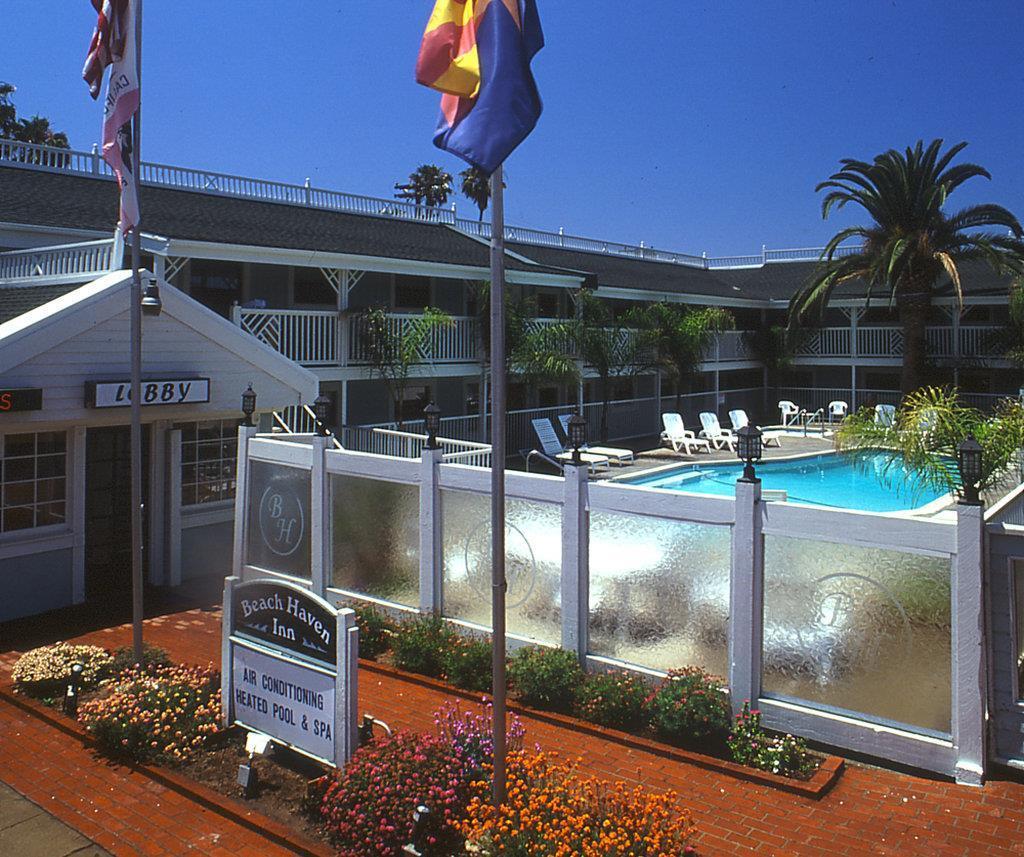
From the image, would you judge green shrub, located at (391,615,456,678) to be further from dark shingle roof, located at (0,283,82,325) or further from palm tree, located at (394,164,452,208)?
palm tree, located at (394,164,452,208)

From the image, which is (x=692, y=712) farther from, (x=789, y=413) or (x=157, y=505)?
(x=789, y=413)

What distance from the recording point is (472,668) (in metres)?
8.34

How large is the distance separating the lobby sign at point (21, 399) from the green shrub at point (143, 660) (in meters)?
2.94

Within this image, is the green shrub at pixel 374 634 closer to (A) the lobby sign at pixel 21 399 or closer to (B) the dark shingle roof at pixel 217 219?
(A) the lobby sign at pixel 21 399

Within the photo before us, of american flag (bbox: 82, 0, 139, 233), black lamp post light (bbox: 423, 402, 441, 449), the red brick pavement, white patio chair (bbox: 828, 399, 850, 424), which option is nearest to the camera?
the red brick pavement

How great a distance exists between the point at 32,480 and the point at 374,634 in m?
4.71

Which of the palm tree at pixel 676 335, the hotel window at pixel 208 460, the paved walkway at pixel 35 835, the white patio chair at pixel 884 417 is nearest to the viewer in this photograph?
the paved walkway at pixel 35 835

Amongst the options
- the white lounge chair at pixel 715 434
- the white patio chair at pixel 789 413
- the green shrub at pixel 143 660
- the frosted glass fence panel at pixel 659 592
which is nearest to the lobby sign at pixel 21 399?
the green shrub at pixel 143 660

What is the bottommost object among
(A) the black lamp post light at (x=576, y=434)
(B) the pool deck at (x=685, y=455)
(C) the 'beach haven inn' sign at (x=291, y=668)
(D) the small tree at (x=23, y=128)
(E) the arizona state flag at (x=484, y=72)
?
(C) the 'beach haven inn' sign at (x=291, y=668)

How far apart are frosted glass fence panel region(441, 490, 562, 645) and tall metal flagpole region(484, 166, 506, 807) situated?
3.09 metres

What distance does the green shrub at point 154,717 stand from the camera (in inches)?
278

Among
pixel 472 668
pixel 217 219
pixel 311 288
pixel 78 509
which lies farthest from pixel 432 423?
pixel 311 288

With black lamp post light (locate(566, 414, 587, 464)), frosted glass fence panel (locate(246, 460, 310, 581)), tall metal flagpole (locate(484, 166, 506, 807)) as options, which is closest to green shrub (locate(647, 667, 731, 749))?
tall metal flagpole (locate(484, 166, 506, 807))

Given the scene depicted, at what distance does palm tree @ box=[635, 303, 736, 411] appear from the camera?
87.0ft
